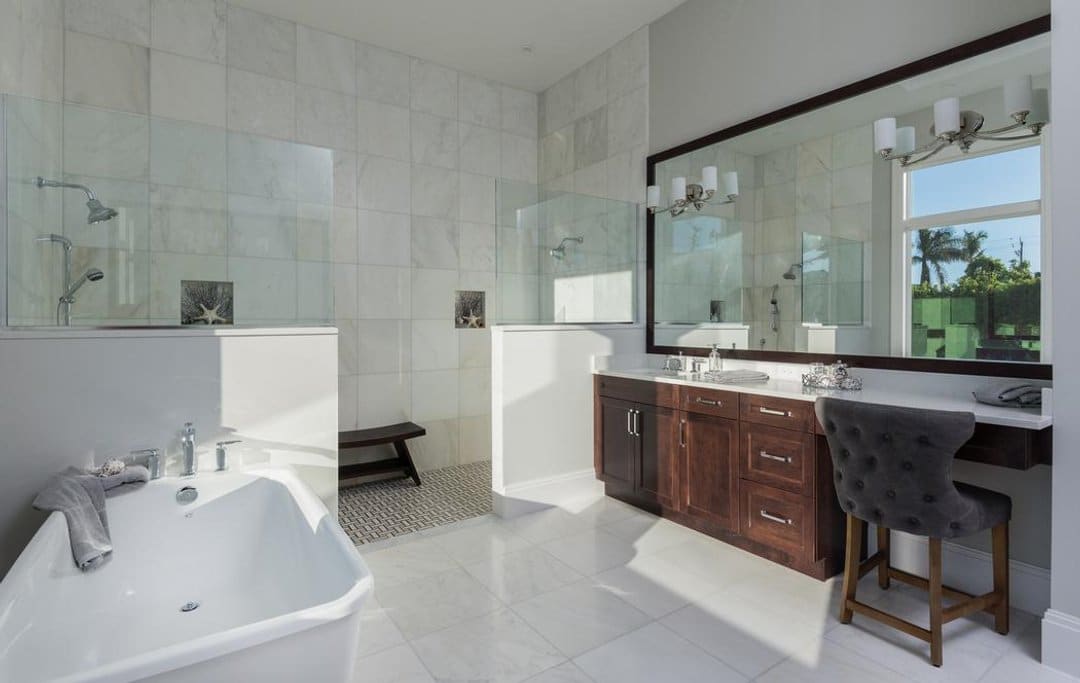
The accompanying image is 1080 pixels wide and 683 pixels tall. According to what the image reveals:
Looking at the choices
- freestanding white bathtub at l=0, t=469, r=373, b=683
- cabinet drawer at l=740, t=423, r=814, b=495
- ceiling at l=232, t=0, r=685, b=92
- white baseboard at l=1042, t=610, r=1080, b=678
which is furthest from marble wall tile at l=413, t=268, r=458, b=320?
white baseboard at l=1042, t=610, r=1080, b=678

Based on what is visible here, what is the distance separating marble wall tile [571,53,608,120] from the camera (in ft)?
13.8

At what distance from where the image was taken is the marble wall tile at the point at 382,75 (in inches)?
159

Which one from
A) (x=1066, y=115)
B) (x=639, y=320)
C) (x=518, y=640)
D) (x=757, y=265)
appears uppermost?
(x=1066, y=115)

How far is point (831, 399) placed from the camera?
6.66 feet

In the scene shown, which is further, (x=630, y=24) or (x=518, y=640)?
(x=630, y=24)

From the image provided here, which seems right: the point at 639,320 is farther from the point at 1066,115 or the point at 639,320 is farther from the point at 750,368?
the point at 1066,115

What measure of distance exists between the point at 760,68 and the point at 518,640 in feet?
10.3

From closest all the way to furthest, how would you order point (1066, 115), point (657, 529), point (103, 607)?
1. point (103, 607)
2. point (1066, 115)
3. point (657, 529)

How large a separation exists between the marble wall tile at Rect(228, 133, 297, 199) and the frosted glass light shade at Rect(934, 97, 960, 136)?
287 centimetres

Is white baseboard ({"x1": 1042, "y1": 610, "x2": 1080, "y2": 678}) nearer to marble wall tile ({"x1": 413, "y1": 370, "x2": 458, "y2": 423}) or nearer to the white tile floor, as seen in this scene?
the white tile floor

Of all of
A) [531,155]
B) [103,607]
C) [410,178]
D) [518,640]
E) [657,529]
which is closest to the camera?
[103,607]

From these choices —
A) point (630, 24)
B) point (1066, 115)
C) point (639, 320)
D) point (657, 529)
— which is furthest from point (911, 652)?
point (630, 24)

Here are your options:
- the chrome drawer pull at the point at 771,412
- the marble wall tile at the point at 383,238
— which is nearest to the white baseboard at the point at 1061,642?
the chrome drawer pull at the point at 771,412

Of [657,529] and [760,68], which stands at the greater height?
[760,68]
